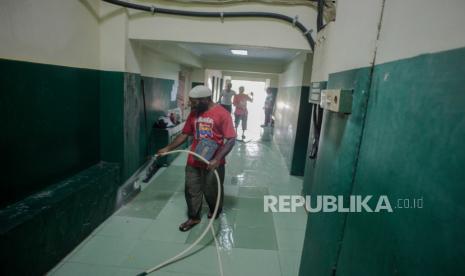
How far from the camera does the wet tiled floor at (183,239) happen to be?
7.29 feet

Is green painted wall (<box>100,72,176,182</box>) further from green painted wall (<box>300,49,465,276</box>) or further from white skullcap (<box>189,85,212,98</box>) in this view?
green painted wall (<box>300,49,465,276</box>)

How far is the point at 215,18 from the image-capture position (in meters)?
3.01

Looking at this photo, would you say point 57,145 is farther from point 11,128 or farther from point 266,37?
point 266,37

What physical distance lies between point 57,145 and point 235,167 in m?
3.12

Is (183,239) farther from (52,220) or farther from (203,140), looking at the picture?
(52,220)

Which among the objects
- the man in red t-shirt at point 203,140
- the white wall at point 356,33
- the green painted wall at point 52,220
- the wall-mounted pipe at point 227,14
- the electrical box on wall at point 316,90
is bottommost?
the green painted wall at point 52,220

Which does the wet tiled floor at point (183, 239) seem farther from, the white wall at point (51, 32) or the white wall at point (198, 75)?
the white wall at point (198, 75)

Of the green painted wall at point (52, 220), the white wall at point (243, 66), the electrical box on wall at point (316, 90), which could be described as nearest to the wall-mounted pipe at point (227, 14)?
the electrical box on wall at point (316, 90)

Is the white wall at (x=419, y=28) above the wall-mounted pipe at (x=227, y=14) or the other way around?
the other way around

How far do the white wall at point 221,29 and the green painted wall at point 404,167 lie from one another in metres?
1.93

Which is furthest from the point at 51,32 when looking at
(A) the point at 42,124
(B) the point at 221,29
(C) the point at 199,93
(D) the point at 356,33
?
(D) the point at 356,33

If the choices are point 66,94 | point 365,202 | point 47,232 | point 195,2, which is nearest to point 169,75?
point 195,2

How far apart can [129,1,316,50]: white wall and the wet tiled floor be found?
78.9 inches

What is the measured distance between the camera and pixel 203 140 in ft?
8.78
